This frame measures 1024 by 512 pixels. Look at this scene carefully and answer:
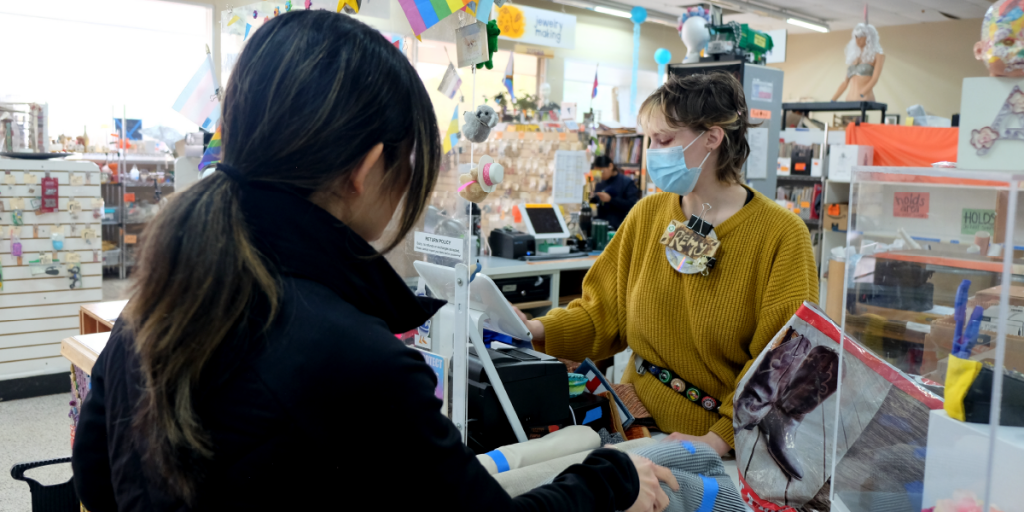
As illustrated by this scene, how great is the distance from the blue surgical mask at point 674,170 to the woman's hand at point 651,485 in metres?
0.96

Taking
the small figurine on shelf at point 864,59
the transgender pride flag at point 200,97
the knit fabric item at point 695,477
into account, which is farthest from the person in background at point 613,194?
the knit fabric item at point 695,477

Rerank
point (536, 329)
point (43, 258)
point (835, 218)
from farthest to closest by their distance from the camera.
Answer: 1. point (835, 218)
2. point (43, 258)
3. point (536, 329)

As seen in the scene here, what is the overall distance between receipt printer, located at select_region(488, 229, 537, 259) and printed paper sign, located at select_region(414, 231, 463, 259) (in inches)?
104

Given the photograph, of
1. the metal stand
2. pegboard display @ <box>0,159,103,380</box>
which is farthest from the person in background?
the metal stand

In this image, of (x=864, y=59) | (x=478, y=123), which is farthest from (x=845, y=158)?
(x=478, y=123)

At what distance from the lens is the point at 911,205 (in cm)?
104

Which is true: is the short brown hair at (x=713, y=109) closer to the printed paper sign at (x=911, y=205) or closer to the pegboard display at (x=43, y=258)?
the printed paper sign at (x=911, y=205)

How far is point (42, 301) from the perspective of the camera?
420 cm

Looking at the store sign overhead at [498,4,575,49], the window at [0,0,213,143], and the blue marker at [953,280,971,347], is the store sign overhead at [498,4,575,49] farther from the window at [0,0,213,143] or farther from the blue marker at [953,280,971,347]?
the blue marker at [953,280,971,347]

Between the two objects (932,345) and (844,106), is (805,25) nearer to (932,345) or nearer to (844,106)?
(844,106)

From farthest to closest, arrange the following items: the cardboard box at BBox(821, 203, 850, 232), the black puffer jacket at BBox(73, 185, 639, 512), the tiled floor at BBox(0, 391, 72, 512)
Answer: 1. the cardboard box at BBox(821, 203, 850, 232)
2. the tiled floor at BBox(0, 391, 72, 512)
3. the black puffer jacket at BBox(73, 185, 639, 512)

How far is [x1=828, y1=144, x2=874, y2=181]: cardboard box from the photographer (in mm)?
4930

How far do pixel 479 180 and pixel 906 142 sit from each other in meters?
4.44

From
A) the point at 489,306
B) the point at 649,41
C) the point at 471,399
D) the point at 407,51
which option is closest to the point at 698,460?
the point at 471,399
